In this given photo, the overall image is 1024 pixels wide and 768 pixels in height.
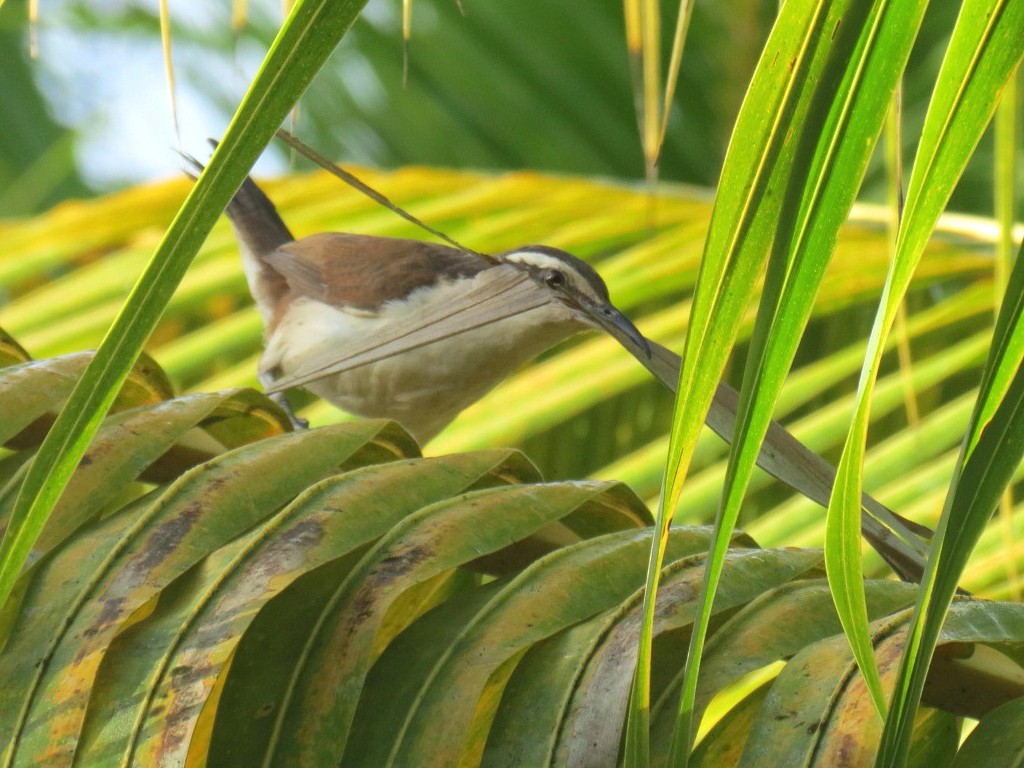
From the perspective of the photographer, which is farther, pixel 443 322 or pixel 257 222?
pixel 257 222

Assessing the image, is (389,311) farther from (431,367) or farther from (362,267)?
(431,367)

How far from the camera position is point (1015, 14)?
0.61 m

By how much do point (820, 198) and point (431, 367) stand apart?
1957mm

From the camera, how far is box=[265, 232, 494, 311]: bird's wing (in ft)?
9.43

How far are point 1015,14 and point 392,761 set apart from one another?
2.38 ft

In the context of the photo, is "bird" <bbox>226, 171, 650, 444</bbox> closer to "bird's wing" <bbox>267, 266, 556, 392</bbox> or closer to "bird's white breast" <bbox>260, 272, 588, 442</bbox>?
"bird's white breast" <bbox>260, 272, 588, 442</bbox>

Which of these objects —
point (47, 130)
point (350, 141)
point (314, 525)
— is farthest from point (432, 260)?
point (47, 130)

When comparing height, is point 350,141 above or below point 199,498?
above

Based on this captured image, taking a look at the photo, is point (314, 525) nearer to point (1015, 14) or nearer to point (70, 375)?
point (70, 375)

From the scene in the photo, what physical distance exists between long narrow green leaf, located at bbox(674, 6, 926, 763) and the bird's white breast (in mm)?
1657

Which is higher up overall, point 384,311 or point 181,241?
point 181,241

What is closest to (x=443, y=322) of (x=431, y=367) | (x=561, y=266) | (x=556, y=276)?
(x=556, y=276)

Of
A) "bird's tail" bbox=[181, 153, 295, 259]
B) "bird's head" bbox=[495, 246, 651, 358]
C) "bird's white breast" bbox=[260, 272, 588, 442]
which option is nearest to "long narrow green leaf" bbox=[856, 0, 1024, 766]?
"bird's head" bbox=[495, 246, 651, 358]

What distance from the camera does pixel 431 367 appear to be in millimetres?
2562
